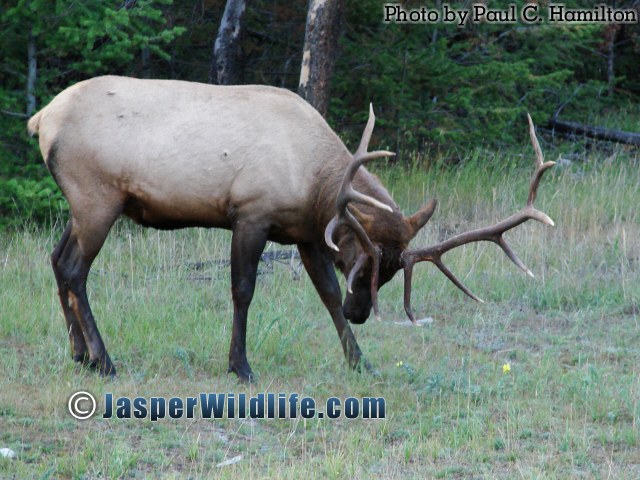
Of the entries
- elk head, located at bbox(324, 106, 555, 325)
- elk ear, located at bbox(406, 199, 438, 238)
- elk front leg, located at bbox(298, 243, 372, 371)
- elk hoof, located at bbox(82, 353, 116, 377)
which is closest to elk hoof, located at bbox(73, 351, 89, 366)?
elk hoof, located at bbox(82, 353, 116, 377)

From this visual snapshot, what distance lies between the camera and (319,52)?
34.8 feet

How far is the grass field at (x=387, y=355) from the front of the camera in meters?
5.27

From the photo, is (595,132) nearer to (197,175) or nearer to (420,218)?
(420,218)

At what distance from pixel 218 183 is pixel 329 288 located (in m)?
1.06

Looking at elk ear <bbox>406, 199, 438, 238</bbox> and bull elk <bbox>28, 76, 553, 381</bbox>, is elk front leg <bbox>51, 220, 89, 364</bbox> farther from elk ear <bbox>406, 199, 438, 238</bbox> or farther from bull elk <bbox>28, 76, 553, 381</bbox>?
elk ear <bbox>406, 199, 438, 238</bbox>

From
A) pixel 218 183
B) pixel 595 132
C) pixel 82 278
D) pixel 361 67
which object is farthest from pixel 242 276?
pixel 595 132

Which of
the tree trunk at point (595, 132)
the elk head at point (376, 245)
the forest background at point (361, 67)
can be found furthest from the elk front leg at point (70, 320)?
the tree trunk at point (595, 132)

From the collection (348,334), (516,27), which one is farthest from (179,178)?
(516,27)

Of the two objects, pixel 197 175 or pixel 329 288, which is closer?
pixel 197 175

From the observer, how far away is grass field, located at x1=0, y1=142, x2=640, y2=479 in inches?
207

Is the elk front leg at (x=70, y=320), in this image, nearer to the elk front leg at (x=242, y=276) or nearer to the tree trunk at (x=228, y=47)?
the elk front leg at (x=242, y=276)

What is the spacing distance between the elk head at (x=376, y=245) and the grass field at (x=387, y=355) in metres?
0.59

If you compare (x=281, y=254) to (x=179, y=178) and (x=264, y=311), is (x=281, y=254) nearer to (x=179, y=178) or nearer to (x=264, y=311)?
(x=264, y=311)

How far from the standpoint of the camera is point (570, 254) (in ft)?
31.6
